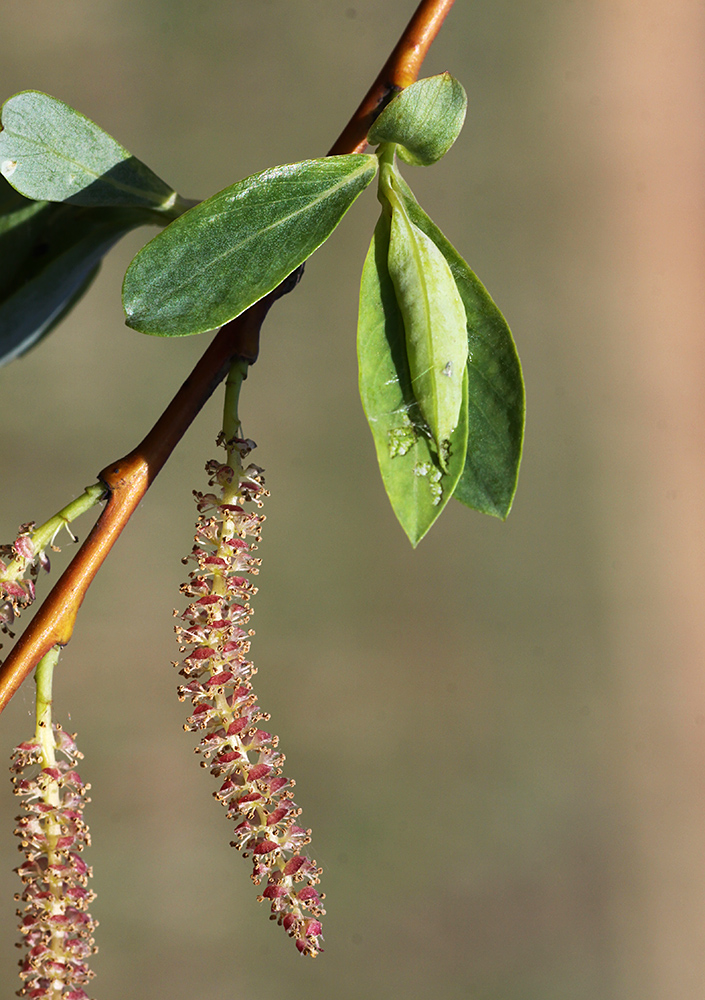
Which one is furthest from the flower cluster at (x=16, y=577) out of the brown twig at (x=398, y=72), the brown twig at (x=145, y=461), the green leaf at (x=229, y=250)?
the brown twig at (x=398, y=72)

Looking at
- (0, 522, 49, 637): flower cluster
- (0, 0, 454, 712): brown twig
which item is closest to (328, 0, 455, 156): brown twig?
(0, 0, 454, 712): brown twig

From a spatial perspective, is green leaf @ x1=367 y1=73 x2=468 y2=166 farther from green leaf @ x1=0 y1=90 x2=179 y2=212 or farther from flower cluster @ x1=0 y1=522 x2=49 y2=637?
flower cluster @ x1=0 y1=522 x2=49 y2=637

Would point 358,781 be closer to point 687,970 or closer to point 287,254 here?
point 687,970

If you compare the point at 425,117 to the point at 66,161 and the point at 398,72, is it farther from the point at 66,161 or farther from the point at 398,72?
the point at 66,161

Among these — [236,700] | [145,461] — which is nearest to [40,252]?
[145,461]

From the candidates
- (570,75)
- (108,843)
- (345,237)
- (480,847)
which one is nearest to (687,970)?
(480,847)

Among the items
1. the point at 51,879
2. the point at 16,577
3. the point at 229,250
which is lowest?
the point at 51,879
